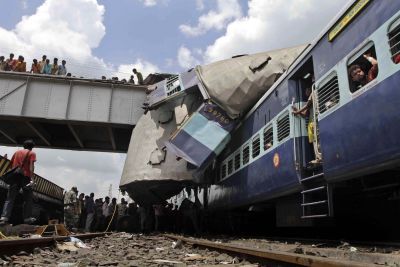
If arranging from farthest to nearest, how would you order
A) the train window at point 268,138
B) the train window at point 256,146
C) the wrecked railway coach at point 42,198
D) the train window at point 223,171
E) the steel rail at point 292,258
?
the wrecked railway coach at point 42,198
the train window at point 223,171
the train window at point 256,146
the train window at point 268,138
the steel rail at point 292,258

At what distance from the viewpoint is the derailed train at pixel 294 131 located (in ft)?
15.6

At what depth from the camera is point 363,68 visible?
5.25 meters

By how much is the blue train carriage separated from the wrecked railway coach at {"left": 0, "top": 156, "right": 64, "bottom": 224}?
345 inches

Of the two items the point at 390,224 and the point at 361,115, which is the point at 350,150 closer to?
the point at 361,115

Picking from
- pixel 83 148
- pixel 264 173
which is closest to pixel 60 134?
pixel 83 148

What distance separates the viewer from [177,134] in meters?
11.5

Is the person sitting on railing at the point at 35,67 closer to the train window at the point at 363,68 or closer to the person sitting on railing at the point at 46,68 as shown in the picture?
the person sitting on railing at the point at 46,68

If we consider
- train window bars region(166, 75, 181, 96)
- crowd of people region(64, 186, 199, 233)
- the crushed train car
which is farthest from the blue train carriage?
crowd of people region(64, 186, 199, 233)

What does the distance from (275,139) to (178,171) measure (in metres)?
5.37

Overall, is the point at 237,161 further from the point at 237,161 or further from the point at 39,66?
the point at 39,66

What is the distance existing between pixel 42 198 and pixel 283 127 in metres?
14.9

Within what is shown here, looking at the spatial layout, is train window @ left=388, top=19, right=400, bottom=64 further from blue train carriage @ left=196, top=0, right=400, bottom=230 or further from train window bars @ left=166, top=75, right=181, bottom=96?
train window bars @ left=166, top=75, right=181, bottom=96

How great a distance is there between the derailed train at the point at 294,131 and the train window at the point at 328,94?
0.01m

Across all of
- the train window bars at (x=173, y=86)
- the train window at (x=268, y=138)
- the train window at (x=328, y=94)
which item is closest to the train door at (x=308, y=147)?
the train window at (x=328, y=94)
